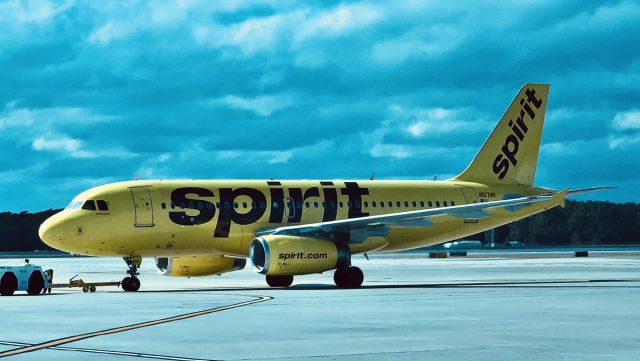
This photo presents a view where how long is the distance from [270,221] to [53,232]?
839cm

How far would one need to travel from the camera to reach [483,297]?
104ft

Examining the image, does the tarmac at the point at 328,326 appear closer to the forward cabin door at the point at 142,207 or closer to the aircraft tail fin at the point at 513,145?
the forward cabin door at the point at 142,207

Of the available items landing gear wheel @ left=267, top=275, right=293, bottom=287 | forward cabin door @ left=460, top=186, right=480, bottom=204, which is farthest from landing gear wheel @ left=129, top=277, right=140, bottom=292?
forward cabin door @ left=460, top=186, right=480, bottom=204

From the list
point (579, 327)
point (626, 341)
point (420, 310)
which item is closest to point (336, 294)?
point (420, 310)

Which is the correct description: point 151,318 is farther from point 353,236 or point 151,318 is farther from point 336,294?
point 353,236

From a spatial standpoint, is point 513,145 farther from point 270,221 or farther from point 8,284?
point 8,284

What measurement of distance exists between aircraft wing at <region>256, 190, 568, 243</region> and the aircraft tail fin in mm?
6729

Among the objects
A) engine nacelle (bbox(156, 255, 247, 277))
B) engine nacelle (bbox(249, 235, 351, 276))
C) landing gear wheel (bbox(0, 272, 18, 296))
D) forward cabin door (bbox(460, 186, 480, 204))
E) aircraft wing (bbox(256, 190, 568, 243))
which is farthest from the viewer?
forward cabin door (bbox(460, 186, 480, 204))

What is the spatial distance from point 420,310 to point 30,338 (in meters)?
9.85

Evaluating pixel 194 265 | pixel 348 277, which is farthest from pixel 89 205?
pixel 348 277

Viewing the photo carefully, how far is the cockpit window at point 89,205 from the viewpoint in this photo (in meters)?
41.5

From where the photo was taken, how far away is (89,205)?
41.6 metres

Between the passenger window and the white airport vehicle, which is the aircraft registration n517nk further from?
the white airport vehicle

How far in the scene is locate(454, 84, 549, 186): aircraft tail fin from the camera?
5147cm
